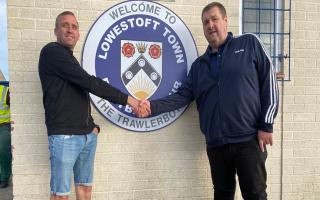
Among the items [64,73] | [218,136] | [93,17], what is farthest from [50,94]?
[218,136]

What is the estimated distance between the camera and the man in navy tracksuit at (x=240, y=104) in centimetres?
324

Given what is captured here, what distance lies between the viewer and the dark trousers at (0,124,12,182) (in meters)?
5.62

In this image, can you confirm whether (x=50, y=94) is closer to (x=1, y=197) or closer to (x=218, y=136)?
(x=218, y=136)

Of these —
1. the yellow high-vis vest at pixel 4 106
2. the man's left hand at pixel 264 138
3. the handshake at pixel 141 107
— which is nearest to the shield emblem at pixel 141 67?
the handshake at pixel 141 107

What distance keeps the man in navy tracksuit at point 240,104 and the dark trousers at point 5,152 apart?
351 centimetres

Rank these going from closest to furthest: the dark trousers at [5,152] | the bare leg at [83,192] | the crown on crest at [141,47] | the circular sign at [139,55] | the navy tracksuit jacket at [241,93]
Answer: the navy tracksuit jacket at [241,93]
the bare leg at [83,192]
the circular sign at [139,55]
the crown on crest at [141,47]
the dark trousers at [5,152]

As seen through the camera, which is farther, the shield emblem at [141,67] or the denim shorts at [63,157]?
the shield emblem at [141,67]

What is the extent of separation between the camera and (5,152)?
18.8 ft

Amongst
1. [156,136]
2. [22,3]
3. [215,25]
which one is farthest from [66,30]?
[156,136]

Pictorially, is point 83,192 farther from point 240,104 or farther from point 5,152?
point 5,152

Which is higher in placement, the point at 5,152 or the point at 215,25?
the point at 215,25

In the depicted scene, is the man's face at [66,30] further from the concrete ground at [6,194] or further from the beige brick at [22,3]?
the concrete ground at [6,194]

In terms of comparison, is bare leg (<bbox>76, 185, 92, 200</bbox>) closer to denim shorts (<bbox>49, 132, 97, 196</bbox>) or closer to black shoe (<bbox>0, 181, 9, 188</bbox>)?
denim shorts (<bbox>49, 132, 97, 196</bbox>)

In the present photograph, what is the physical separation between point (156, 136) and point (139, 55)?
89 centimetres
